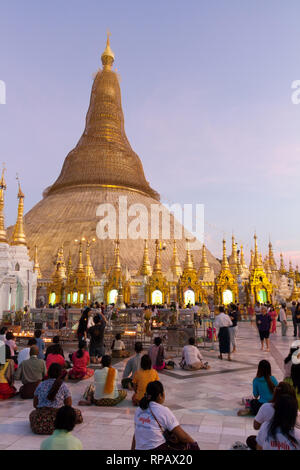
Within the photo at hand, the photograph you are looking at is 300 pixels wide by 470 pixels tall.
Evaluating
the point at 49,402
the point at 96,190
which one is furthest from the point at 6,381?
the point at 96,190

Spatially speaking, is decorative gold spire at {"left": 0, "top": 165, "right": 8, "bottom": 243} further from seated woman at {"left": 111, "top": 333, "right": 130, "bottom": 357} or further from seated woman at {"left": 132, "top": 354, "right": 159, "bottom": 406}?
seated woman at {"left": 132, "top": 354, "right": 159, "bottom": 406}

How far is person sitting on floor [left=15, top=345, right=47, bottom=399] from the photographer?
677 centimetres

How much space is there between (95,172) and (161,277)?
92.2ft

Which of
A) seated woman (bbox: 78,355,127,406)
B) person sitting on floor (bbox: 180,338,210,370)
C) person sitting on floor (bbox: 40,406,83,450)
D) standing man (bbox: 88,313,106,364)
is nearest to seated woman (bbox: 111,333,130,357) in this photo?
standing man (bbox: 88,313,106,364)

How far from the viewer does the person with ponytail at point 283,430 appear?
2.99 metres

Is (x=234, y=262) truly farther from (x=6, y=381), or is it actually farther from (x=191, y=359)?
(x=6, y=381)

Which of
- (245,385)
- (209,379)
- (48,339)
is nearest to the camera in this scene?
(245,385)

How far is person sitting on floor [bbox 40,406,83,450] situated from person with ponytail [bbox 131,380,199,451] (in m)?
0.67

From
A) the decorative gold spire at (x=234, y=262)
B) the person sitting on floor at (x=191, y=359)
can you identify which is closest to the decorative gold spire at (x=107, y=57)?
the decorative gold spire at (x=234, y=262)

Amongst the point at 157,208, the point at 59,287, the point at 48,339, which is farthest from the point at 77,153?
the point at 48,339

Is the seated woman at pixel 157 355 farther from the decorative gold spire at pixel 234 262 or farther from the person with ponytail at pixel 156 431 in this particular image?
→ the decorative gold spire at pixel 234 262

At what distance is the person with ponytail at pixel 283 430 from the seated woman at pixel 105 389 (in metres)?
3.78

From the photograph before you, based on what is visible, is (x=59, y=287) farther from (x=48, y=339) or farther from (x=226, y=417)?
(x=226, y=417)

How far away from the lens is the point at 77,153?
6012cm
